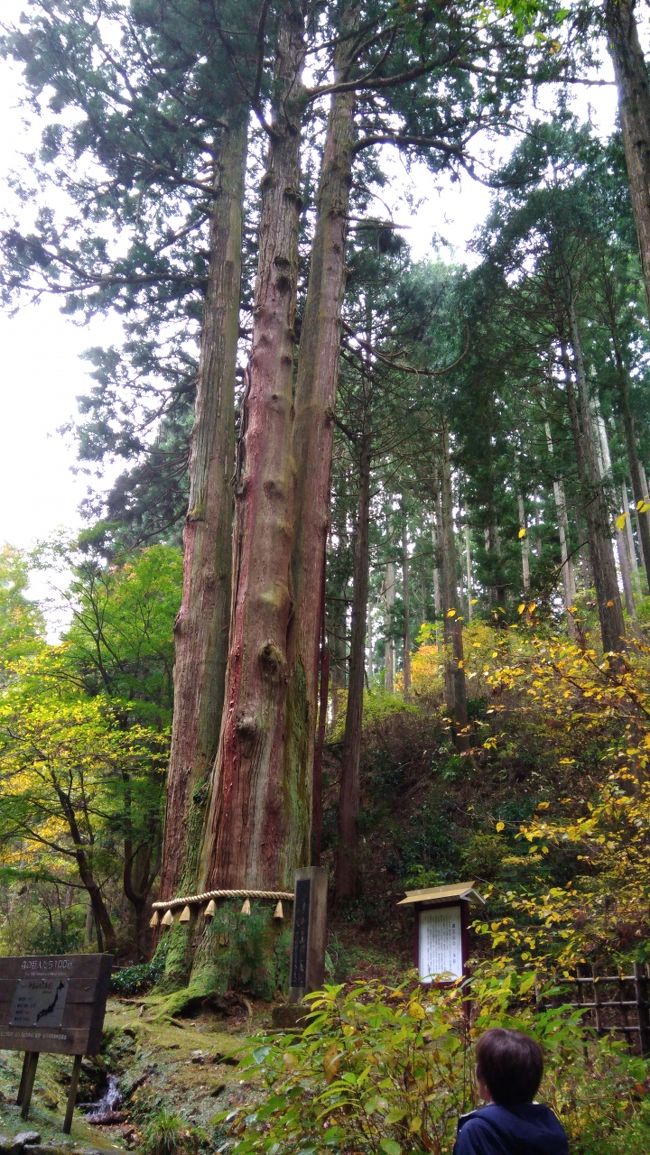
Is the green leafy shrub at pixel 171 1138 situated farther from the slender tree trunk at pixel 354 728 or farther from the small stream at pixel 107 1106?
the slender tree trunk at pixel 354 728

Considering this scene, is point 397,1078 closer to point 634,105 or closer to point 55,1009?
point 55,1009

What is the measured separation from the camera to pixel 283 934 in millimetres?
5883

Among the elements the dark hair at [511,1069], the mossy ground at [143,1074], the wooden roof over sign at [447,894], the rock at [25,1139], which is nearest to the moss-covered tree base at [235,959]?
the mossy ground at [143,1074]

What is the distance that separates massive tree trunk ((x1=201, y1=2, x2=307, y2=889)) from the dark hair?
410cm

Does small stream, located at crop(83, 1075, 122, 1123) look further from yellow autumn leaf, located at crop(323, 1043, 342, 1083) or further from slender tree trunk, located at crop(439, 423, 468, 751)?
slender tree trunk, located at crop(439, 423, 468, 751)

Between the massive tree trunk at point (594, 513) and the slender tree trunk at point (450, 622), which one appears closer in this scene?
the massive tree trunk at point (594, 513)

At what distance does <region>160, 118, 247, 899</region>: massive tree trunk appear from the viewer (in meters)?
7.51

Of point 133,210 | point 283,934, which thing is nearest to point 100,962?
point 283,934

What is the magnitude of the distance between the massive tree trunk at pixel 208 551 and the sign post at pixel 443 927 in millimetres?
2363

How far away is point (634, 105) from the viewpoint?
5387 millimetres

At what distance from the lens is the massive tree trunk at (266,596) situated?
614cm

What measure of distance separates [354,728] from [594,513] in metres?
5.55

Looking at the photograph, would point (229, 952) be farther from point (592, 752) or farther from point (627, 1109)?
point (592, 752)

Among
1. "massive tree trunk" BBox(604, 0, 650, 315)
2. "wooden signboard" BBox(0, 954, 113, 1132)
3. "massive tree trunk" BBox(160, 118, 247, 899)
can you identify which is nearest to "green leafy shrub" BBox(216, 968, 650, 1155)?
"wooden signboard" BBox(0, 954, 113, 1132)
